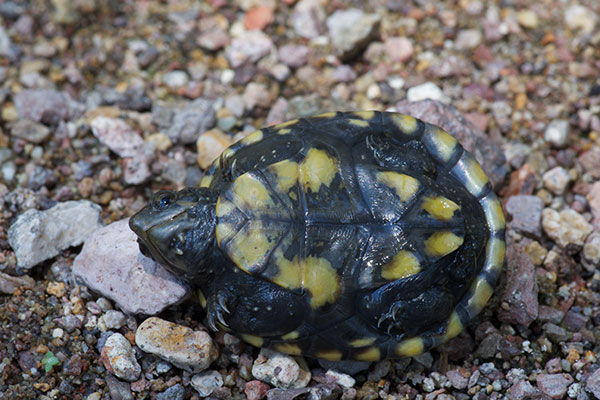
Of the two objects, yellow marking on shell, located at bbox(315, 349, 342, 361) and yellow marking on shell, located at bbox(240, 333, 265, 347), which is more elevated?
yellow marking on shell, located at bbox(240, 333, 265, 347)

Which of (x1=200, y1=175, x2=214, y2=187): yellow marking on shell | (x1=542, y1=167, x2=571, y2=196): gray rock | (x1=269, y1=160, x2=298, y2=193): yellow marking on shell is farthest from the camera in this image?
(x1=542, y1=167, x2=571, y2=196): gray rock

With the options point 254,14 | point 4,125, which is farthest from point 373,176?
point 4,125

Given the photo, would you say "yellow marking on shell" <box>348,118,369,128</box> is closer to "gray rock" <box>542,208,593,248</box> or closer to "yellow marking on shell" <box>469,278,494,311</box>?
"yellow marking on shell" <box>469,278,494,311</box>

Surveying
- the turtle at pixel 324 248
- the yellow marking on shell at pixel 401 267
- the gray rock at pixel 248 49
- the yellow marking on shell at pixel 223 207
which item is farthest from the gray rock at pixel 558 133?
the yellow marking on shell at pixel 223 207

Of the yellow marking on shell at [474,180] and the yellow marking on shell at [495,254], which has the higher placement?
the yellow marking on shell at [474,180]

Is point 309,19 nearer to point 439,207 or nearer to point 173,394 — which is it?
point 439,207

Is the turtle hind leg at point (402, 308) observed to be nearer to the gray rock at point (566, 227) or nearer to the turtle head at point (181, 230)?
the turtle head at point (181, 230)

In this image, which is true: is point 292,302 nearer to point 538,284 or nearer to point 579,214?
point 538,284

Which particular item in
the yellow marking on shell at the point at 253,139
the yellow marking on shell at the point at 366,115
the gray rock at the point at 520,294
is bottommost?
the gray rock at the point at 520,294

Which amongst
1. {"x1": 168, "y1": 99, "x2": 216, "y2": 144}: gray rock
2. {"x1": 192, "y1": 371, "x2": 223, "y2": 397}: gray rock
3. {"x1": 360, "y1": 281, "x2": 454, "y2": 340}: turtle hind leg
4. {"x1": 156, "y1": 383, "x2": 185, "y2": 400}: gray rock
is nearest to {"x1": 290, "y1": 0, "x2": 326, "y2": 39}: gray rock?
{"x1": 168, "y1": 99, "x2": 216, "y2": 144}: gray rock

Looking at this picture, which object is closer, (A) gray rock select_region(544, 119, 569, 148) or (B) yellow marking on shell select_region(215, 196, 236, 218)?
(B) yellow marking on shell select_region(215, 196, 236, 218)
